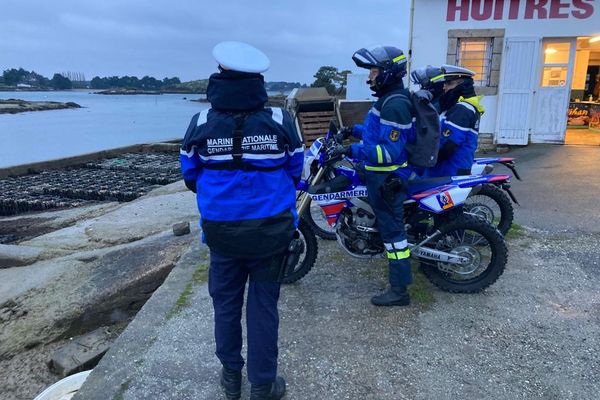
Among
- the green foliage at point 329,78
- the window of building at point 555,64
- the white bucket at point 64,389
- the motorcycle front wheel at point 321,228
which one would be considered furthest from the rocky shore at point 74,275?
the green foliage at point 329,78

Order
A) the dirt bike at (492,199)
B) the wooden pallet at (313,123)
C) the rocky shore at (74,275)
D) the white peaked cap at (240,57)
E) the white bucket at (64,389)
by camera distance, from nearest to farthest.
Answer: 1. the white peaked cap at (240,57)
2. the white bucket at (64,389)
3. the rocky shore at (74,275)
4. the dirt bike at (492,199)
5. the wooden pallet at (313,123)

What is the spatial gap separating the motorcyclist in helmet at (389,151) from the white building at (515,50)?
8.33 meters

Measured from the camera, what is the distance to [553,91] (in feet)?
34.4

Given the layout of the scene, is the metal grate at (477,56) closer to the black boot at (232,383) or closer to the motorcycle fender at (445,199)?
the motorcycle fender at (445,199)

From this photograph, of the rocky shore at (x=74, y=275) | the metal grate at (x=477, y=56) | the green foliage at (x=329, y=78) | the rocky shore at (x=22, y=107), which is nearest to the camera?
the rocky shore at (x=74, y=275)

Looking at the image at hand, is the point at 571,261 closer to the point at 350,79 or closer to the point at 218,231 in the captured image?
the point at 218,231

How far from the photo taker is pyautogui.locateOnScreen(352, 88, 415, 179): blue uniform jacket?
3148 millimetres

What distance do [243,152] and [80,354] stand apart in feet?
9.07

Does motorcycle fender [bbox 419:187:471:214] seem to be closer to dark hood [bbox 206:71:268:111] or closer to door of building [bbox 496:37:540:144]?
dark hood [bbox 206:71:268:111]

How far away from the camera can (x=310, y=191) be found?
3689 millimetres

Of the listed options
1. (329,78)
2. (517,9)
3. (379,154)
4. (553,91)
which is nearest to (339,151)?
(379,154)

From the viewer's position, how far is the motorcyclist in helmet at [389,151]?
10.4ft

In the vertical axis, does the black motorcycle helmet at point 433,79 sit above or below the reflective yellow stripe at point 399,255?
above

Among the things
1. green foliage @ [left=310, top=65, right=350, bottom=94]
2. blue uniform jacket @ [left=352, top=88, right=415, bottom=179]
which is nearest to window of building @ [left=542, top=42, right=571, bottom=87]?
blue uniform jacket @ [left=352, top=88, right=415, bottom=179]
